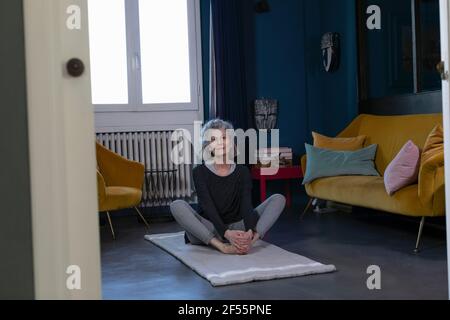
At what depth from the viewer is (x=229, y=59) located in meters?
5.26

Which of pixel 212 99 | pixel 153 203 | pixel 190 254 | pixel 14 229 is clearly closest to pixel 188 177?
pixel 153 203

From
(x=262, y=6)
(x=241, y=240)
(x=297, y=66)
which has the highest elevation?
(x=262, y=6)

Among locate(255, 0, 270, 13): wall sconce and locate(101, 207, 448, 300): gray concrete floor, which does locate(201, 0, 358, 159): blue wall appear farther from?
locate(101, 207, 448, 300): gray concrete floor

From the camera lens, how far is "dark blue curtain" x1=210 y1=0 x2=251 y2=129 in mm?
5219

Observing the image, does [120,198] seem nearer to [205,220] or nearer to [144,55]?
[205,220]

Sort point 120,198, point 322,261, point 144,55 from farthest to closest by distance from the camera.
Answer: point 144,55 → point 120,198 → point 322,261

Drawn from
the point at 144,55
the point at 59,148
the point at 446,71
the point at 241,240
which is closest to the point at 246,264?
the point at 241,240

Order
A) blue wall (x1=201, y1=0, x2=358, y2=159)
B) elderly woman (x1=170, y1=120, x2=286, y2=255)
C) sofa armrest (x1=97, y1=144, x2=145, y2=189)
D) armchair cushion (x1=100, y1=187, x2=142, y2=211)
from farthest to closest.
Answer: blue wall (x1=201, y1=0, x2=358, y2=159) → sofa armrest (x1=97, y1=144, x2=145, y2=189) → armchair cushion (x1=100, y1=187, x2=142, y2=211) → elderly woman (x1=170, y1=120, x2=286, y2=255)

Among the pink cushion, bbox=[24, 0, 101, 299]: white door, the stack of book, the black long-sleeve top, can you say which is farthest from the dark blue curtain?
bbox=[24, 0, 101, 299]: white door

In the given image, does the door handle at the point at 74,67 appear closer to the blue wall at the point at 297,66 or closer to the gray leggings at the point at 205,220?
the gray leggings at the point at 205,220

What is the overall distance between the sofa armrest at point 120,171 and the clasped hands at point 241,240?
4.85 ft

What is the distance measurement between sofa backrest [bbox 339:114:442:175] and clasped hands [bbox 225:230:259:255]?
62.4 inches

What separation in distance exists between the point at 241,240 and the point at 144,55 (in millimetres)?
2726

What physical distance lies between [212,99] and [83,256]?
4019 millimetres
